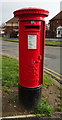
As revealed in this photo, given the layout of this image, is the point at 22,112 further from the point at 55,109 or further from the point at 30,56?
the point at 30,56

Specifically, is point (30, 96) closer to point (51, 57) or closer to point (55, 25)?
point (51, 57)

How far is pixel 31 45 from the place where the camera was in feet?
9.84

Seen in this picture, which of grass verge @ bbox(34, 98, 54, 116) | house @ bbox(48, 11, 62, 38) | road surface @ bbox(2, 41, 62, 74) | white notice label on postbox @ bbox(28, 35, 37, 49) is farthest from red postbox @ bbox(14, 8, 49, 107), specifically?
house @ bbox(48, 11, 62, 38)

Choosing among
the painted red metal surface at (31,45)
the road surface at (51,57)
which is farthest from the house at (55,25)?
the painted red metal surface at (31,45)

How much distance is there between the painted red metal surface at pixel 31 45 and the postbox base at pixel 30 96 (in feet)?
0.27

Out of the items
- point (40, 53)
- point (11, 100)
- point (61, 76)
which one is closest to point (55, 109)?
point (11, 100)

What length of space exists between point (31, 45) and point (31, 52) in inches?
5.3

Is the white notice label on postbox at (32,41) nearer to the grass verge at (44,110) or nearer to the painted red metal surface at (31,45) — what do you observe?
the painted red metal surface at (31,45)

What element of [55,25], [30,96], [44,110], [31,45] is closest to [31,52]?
[31,45]

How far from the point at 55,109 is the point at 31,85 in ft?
2.37

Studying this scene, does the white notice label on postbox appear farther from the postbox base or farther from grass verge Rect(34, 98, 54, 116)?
grass verge Rect(34, 98, 54, 116)

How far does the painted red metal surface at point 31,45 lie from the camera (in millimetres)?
2902

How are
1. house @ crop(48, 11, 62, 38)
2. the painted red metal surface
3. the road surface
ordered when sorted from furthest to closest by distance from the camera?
house @ crop(48, 11, 62, 38)
the road surface
the painted red metal surface

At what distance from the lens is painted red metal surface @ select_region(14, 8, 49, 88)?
2902mm
